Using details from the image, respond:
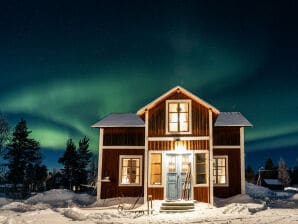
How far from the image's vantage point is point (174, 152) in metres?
20.0

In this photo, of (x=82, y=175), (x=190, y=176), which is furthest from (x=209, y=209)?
(x=82, y=175)

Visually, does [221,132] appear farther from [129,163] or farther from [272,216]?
[272,216]

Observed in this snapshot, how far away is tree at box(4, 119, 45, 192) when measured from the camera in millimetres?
39062

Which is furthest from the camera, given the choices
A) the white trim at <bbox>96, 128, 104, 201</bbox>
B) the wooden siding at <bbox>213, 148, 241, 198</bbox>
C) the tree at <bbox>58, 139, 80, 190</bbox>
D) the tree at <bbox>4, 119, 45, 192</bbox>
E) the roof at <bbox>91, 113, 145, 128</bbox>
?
the tree at <bbox>58, 139, 80, 190</bbox>

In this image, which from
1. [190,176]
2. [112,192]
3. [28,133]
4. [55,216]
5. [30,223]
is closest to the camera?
[30,223]

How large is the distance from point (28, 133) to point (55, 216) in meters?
26.9

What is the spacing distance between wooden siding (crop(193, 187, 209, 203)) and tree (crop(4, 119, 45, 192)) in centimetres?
2514

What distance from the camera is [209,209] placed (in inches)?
719

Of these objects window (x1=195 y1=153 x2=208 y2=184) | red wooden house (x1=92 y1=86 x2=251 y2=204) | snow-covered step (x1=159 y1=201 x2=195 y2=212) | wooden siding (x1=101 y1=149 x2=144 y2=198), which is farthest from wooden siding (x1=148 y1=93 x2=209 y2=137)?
snow-covered step (x1=159 y1=201 x2=195 y2=212)

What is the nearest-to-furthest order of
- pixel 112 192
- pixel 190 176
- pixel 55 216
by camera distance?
pixel 55 216, pixel 190 176, pixel 112 192

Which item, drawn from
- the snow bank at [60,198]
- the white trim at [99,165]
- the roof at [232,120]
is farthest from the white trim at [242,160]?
the snow bank at [60,198]

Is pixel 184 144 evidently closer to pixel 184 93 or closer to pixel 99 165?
pixel 184 93

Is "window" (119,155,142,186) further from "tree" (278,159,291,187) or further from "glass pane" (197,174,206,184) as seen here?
"tree" (278,159,291,187)

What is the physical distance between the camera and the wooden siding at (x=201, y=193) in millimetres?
19500
